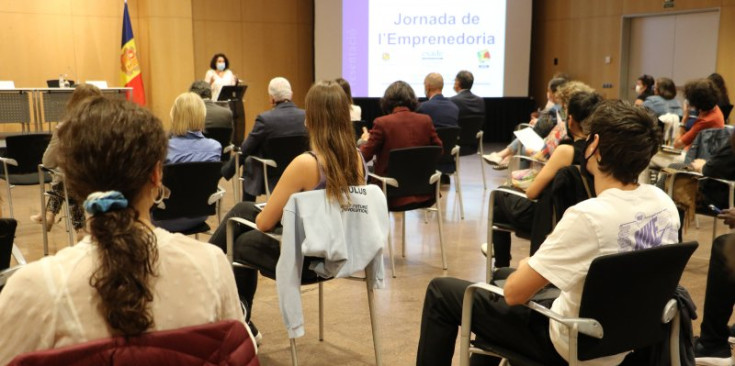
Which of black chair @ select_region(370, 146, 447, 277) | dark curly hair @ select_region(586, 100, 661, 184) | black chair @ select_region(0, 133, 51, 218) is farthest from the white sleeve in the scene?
black chair @ select_region(0, 133, 51, 218)

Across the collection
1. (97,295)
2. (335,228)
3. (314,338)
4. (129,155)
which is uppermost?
(129,155)

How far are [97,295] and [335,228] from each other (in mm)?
1604

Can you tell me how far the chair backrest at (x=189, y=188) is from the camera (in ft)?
13.0

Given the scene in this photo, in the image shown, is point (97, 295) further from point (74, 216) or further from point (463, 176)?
point (463, 176)

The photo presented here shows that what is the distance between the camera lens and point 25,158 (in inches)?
216

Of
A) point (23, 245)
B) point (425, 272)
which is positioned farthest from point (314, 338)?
point (23, 245)

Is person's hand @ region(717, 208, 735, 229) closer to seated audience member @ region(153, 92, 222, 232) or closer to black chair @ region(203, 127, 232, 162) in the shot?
seated audience member @ region(153, 92, 222, 232)

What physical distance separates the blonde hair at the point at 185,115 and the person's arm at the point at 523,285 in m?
2.91

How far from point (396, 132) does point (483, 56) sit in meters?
7.27

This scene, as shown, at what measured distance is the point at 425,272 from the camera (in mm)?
4773

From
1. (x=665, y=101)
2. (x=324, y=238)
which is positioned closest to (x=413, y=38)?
(x=665, y=101)

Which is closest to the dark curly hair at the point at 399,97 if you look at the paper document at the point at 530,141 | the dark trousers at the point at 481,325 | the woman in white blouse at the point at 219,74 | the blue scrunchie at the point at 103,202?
the paper document at the point at 530,141

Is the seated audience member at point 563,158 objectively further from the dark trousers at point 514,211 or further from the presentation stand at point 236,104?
the presentation stand at point 236,104

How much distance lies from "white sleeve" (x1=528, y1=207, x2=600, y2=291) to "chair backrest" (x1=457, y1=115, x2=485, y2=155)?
5144 mm
